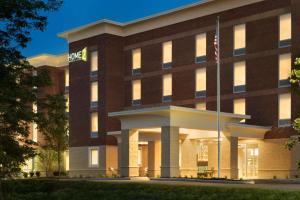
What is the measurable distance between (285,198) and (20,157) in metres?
11.8

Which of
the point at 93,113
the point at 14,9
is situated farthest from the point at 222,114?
the point at 14,9

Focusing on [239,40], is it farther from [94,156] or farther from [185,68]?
[94,156]

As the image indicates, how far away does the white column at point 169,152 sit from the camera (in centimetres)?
4159

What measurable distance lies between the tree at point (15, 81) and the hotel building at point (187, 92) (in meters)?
17.9

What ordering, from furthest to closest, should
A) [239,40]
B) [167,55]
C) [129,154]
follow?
[167,55], [239,40], [129,154]

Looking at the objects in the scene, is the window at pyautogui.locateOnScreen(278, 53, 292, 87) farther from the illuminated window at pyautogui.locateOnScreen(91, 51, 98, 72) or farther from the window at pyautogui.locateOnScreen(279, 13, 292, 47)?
the illuminated window at pyautogui.locateOnScreen(91, 51, 98, 72)

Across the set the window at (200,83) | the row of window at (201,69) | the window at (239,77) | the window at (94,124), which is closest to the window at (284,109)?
the row of window at (201,69)

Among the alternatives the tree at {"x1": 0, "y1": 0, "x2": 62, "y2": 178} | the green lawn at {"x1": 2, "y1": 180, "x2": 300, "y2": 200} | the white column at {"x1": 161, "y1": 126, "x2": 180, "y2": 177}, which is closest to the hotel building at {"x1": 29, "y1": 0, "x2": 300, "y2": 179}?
the white column at {"x1": 161, "y1": 126, "x2": 180, "y2": 177}

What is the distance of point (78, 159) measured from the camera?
6425 cm

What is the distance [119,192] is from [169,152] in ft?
34.2

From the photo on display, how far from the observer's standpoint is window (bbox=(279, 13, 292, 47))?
160 feet

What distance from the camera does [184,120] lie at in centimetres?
4331

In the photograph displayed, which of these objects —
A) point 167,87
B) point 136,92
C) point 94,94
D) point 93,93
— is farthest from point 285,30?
point 93,93

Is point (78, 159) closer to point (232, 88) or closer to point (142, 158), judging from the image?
point (142, 158)
